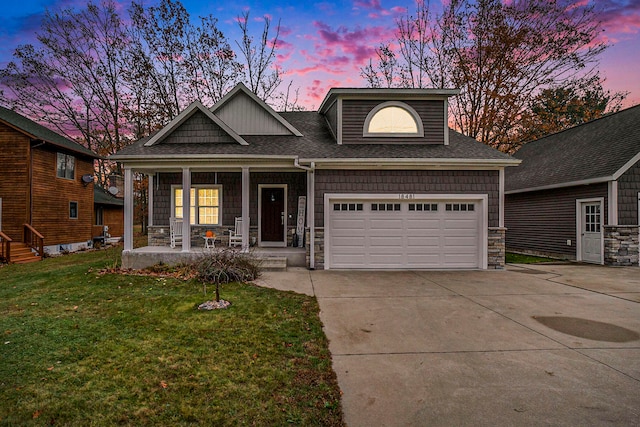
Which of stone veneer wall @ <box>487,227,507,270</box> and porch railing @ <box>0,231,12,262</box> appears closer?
stone veneer wall @ <box>487,227,507,270</box>

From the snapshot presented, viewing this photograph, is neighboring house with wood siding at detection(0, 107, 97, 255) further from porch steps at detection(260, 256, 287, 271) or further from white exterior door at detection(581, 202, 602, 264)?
white exterior door at detection(581, 202, 602, 264)

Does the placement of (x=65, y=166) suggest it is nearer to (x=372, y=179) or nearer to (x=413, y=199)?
(x=372, y=179)

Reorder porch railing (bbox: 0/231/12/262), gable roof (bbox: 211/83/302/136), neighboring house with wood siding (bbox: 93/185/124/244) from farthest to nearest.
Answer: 1. neighboring house with wood siding (bbox: 93/185/124/244)
2. porch railing (bbox: 0/231/12/262)
3. gable roof (bbox: 211/83/302/136)

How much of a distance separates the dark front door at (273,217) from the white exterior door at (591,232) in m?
10.9

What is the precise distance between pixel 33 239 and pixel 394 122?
601 inches

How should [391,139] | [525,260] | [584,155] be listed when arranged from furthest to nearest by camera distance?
[584,155], [525,260], [391,139]

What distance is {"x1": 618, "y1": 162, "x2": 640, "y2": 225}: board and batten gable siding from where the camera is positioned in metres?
10.4

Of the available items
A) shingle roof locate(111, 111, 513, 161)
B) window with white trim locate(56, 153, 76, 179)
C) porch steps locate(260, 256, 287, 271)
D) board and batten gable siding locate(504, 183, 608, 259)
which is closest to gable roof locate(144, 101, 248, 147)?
shingle roof locate(111, 111, 513, 161)

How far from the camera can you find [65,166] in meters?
15.6

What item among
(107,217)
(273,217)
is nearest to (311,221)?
(273,217)

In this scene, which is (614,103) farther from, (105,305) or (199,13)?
(105,305)

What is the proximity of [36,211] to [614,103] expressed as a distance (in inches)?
1566

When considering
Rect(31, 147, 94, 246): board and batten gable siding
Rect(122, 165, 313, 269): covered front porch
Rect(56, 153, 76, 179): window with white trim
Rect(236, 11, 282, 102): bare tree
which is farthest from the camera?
Rect(236, 11, 282, 102): bare tree

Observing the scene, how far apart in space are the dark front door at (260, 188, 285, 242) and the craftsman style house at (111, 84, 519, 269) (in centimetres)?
107
